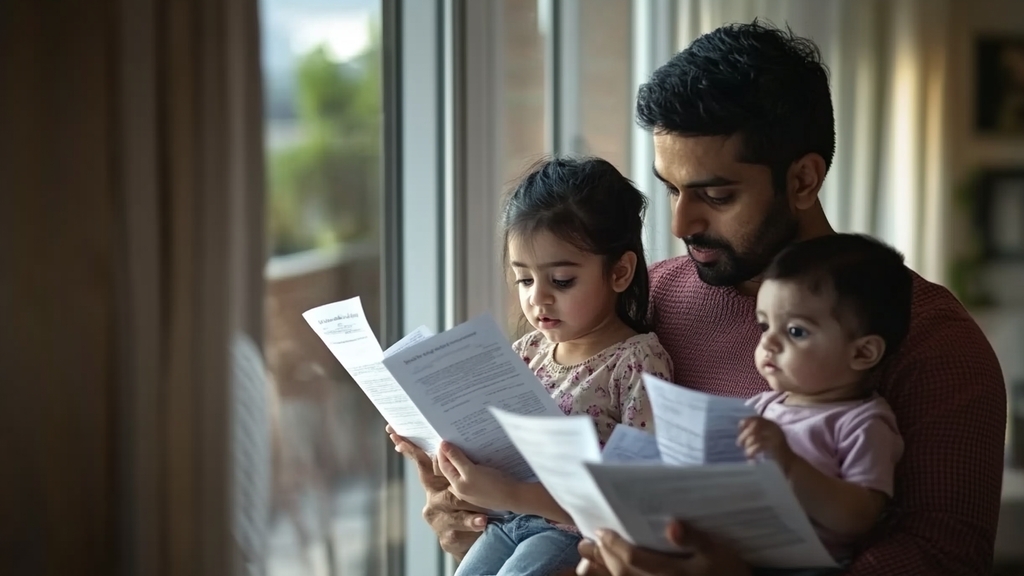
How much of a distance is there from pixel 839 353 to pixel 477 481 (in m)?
0.55

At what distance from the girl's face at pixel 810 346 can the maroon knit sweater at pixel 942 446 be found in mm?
112

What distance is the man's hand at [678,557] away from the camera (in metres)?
1.26

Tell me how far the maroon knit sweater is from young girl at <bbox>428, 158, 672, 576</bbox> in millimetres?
373

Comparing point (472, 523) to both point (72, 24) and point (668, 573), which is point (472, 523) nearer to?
point (668, 573)

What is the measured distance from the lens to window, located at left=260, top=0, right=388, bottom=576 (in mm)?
2182

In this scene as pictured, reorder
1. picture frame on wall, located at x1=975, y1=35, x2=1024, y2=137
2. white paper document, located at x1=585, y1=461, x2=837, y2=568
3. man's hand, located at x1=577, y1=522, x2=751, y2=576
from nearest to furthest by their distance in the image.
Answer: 1. white paper document, located at x1=585, y1=461, x2=837, y2=568
2. man's hand, located at x1=577, y1=522, x2=751, y2=576
3. picture frame on wall, located at x1=975, y1=35, x2=1024, y2=137

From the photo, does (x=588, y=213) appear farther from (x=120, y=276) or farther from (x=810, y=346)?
(x=120, y=276)

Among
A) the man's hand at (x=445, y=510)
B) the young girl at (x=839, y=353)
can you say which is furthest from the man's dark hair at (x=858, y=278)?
the man's hand at (x=445, y=510)

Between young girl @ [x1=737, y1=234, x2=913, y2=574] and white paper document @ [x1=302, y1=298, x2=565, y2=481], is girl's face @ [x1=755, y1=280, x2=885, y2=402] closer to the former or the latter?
young girl @ [x1=737, y1=234, x2=913, y2=574]

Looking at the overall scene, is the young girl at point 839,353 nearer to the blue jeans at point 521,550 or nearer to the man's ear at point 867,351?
the man's ear at point 867,351

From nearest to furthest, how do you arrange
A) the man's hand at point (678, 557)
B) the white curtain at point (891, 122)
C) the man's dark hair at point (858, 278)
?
the man's hand at point (678, 557)
the man's dark hair at point (858, 278)
the white curtain at point (891, 122)

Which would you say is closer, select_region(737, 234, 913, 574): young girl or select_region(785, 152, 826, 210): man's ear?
select_region(737, 234, 913, 574): young girl

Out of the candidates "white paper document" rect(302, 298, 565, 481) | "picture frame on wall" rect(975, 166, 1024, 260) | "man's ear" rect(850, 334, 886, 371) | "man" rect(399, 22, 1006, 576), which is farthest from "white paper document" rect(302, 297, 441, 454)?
"picture frame on wall" rect(975, 166, 1024, 260)

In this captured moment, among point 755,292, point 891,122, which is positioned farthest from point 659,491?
point 891,122
